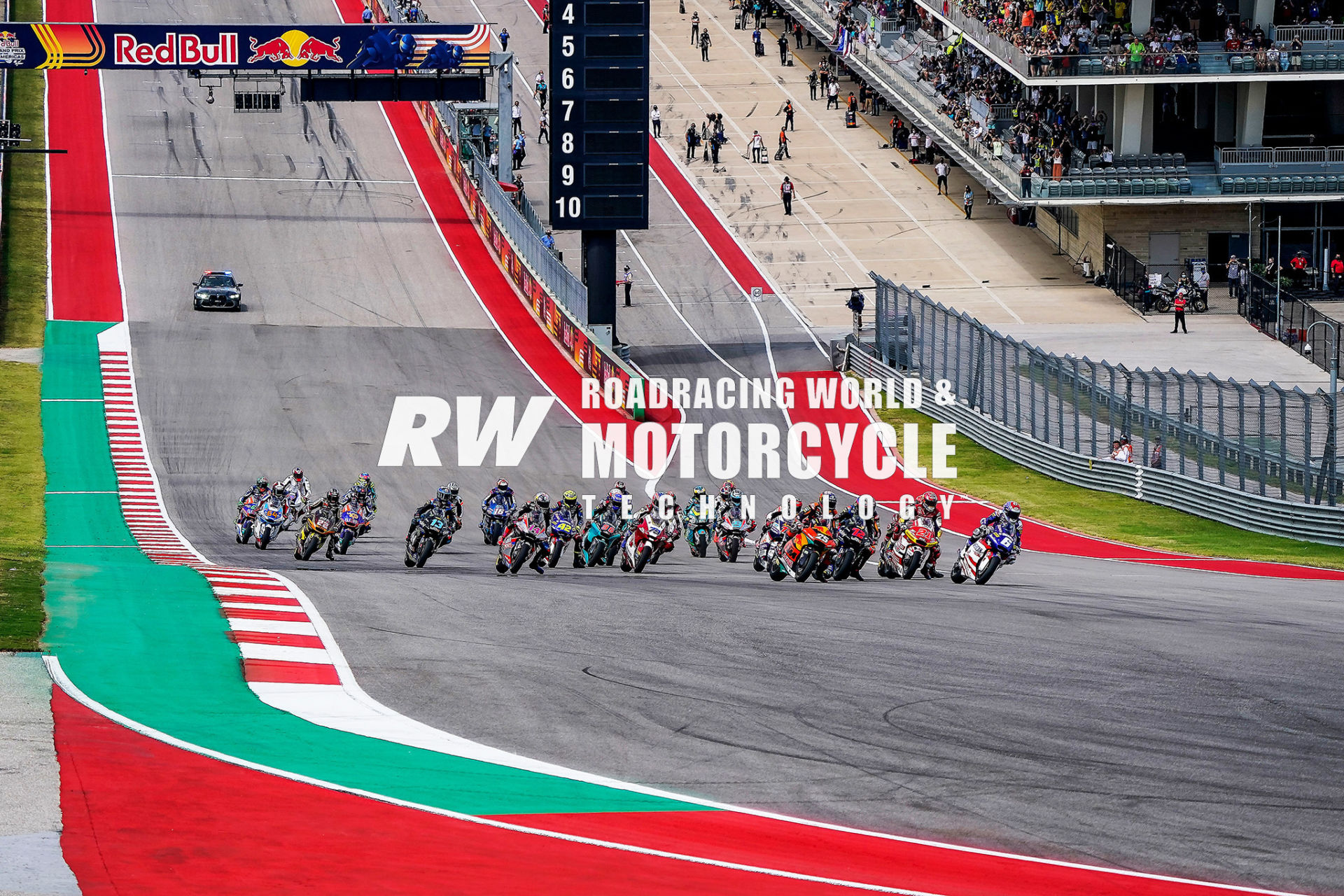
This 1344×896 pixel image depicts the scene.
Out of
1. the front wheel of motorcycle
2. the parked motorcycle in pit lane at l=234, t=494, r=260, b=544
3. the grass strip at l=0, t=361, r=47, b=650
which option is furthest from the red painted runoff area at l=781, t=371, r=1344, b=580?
the grass strip at l=0, t=361, r=47, b=650

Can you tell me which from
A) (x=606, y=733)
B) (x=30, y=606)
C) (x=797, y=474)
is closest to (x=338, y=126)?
(x=797, y=474)

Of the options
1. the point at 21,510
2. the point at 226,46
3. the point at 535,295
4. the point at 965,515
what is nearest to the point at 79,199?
the point at 226,46

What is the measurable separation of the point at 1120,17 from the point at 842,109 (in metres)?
15.6

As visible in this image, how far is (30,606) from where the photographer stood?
18688 mm

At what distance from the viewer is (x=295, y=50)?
53188 mm

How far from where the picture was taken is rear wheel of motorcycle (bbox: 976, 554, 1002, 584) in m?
23.6

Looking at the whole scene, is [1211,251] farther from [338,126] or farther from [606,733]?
[606,733]

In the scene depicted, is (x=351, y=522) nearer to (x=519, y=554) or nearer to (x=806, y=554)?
(x=519, y=554)

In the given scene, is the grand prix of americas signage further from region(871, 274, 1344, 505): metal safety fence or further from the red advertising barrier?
region(871, 274, 1344, 505): metal safety fence

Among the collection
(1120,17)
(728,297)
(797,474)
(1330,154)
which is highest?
(1120,17)

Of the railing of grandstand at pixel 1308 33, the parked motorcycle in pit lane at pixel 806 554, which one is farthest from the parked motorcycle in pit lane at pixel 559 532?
the railing of grandstand at pixel 1308 33

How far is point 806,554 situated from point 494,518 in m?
6.65

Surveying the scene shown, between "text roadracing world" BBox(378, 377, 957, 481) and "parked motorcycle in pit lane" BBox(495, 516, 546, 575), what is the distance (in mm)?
14515

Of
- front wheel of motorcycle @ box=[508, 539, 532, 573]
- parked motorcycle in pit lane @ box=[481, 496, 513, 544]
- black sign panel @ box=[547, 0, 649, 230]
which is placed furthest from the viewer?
black sign panel @ box=[547, 0, 649, 230]
